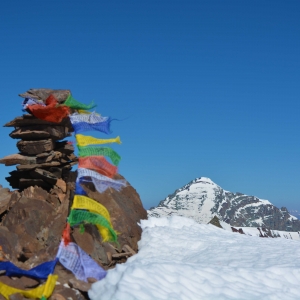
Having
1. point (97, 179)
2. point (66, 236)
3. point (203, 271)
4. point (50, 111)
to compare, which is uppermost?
point (50, 111)

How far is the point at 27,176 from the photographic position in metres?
17.6

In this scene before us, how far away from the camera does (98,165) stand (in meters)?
16.8

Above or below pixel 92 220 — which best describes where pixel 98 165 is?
above

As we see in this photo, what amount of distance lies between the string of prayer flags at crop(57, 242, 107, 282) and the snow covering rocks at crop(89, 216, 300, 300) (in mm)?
562

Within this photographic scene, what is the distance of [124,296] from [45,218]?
206 inches

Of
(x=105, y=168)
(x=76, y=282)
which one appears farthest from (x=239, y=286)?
(x=105, y=168)

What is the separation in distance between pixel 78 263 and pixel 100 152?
463 centimetres

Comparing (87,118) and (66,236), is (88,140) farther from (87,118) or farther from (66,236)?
(66,236)

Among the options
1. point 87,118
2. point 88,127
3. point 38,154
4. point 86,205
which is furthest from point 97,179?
point 38,154

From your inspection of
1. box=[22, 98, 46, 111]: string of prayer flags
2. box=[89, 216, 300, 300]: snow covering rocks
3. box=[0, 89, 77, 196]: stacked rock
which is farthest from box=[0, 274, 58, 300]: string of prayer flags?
box=[22, 98, 46, 111]: string of prayer flags

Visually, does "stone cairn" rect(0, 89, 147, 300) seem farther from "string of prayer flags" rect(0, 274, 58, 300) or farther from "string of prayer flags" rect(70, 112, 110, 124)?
"string of prayer flags" rect(70, 112, 110, 124)

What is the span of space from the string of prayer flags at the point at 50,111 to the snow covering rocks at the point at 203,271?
6.34m

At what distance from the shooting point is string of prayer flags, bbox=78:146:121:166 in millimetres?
16594

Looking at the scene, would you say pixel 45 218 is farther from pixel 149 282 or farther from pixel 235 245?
pixel 235 245
